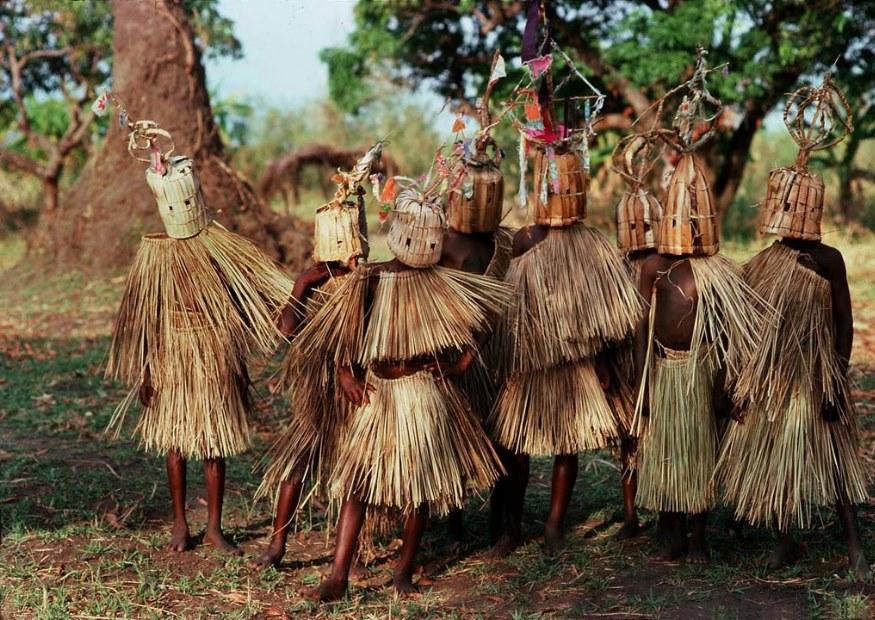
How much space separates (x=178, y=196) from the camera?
13.1 ft

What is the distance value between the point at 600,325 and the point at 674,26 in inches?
294

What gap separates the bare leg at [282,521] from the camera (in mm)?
4023

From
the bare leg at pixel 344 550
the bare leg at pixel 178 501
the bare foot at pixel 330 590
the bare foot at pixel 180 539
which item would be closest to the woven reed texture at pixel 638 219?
the bare leg at pixel 344 550

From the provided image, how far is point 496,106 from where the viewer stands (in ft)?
41.2

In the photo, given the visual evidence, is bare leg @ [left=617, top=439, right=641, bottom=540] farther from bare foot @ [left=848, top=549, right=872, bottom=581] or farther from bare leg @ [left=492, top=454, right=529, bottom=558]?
bare foot @ [left=848, top=549, right=872, bottom=581]

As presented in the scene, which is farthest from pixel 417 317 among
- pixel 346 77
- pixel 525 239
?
pixel 346 77

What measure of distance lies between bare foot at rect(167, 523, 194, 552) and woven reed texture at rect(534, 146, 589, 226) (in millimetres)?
1846

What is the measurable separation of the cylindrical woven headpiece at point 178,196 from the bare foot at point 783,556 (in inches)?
96.6

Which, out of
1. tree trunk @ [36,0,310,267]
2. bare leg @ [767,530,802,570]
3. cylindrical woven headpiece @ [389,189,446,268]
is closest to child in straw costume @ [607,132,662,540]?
bare leg @ [767,530,802,570]

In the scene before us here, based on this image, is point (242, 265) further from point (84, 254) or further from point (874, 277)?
point (874, 277)

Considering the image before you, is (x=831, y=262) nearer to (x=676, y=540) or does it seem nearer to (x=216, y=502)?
(x=676, y=540)

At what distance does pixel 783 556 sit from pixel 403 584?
1.38 meters

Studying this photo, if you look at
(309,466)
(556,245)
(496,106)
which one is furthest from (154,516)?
(496,106)

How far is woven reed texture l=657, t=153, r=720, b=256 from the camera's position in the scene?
12.6ft
